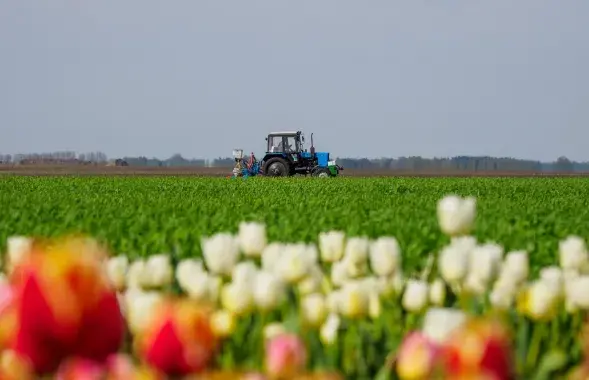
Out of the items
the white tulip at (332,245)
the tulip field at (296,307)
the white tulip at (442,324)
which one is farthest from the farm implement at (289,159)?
the white tulip at (442,324)

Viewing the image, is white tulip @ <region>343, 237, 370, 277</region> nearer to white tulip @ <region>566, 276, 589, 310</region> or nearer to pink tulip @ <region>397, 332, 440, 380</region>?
white tulip @ <region>566, 276, 589, 310</region>

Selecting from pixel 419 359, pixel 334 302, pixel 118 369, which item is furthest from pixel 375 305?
pixel 118 369

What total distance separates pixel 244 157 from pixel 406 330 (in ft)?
108

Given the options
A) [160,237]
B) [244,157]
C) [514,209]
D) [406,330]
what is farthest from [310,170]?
[406,330]

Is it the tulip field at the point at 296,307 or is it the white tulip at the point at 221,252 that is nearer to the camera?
the tulip field at the point at 296,307

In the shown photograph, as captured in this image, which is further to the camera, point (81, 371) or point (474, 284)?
point (474, 284)

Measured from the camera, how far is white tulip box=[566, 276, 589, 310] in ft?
10.0

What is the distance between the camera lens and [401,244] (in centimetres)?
597

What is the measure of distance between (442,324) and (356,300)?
92cm

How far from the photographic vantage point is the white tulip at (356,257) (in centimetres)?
346

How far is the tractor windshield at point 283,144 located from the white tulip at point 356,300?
28.9 m

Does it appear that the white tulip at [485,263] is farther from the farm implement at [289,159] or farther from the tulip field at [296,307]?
the farm implement at [289,159]

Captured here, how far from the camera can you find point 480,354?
1.41 m

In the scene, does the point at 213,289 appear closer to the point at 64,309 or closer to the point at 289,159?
the point at 64,309
